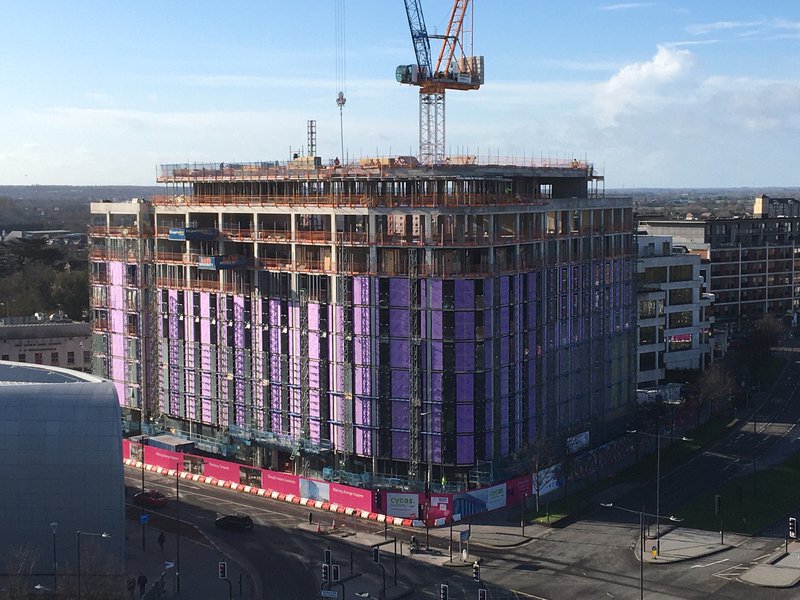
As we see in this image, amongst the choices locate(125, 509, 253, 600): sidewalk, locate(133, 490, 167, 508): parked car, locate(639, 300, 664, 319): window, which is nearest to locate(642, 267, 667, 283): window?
locate(639, 300, 664, 319): window

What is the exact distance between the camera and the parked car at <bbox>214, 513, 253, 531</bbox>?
84.4 meters

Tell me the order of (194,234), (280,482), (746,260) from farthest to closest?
(746,260)
(194,234)
(280,482)

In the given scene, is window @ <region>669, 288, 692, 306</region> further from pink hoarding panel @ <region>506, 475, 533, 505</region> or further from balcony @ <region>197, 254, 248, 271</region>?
balcony @ <region>197, 254, 248, 271</region>

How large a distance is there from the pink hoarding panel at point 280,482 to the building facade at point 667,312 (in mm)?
51234

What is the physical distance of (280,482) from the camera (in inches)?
3703

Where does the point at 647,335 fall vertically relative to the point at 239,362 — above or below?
below

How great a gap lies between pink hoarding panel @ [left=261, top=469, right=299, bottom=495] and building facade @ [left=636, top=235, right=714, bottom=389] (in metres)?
51.2

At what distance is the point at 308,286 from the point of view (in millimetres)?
94500

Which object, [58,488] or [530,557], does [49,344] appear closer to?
[58,488]

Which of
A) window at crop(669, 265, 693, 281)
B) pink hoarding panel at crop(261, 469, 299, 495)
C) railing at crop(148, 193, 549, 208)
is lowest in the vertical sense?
pink hoarding panel at crop(261, 469, 299, 495)

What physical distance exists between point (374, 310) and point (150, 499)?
80.2 feet

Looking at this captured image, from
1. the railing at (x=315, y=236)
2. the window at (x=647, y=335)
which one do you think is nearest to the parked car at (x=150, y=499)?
the railing at (x=315, y=236)

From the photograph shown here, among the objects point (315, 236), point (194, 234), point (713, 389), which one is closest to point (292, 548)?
point (315, 236)

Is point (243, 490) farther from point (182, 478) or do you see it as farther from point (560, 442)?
point (560, 442)
